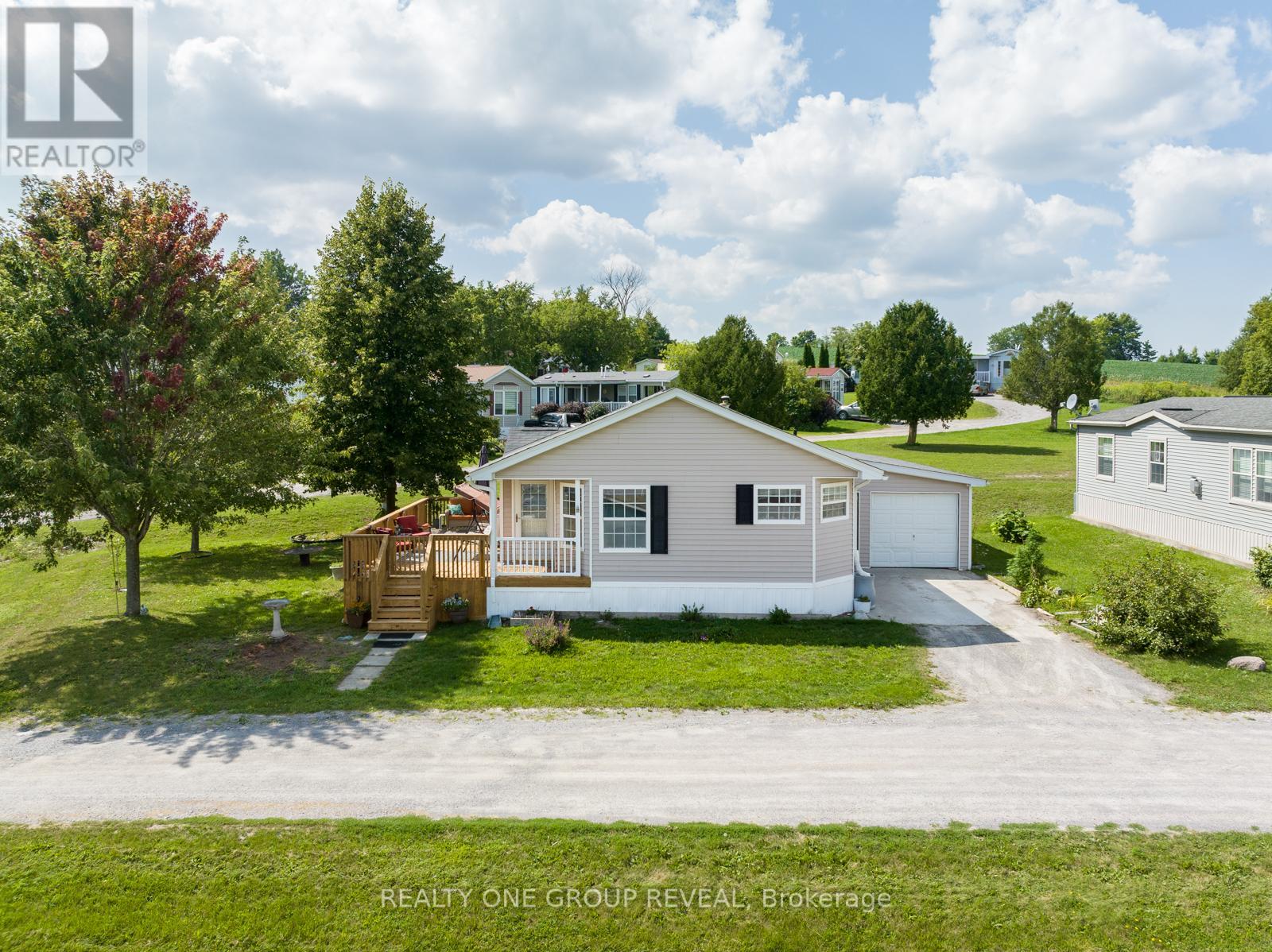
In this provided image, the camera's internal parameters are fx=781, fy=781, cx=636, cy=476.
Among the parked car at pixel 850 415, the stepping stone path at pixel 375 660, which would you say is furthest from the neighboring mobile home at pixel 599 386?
the stepping stone path at pixel 375 660

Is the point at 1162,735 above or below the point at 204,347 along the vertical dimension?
below

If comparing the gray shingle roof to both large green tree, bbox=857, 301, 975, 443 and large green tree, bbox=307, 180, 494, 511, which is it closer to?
large green tree, bbox=857, 301, 975, 443

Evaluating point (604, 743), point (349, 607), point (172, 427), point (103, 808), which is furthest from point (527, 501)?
point (103, 808)

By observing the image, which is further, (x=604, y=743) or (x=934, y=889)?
(x=604, y=743)

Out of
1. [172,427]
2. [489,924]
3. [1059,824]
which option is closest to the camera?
[489,924]

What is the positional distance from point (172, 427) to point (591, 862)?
1286 cm

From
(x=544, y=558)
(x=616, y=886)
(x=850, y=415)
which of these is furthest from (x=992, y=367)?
(x=616, y=886)

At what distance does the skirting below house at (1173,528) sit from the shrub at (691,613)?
13873mm

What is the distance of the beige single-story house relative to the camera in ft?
52.6

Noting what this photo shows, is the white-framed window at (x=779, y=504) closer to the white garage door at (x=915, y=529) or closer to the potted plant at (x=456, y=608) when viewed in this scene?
the potted plant at (x=456, y=608)

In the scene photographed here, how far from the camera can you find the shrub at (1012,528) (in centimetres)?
2412

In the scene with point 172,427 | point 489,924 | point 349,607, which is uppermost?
point 172,427

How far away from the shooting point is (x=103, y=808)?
27.8 feet

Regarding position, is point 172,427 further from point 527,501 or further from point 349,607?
point 527,501
